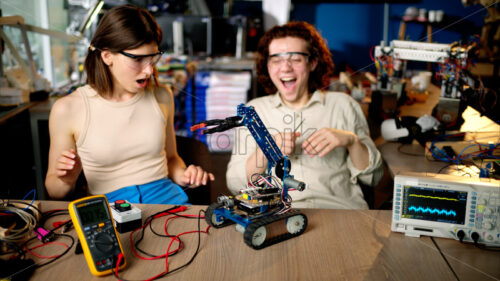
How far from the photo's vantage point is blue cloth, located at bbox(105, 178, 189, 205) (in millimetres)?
1685

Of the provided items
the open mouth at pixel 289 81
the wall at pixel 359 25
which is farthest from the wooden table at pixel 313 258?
the wall at pixel 359 25

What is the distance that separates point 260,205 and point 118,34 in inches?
35.2

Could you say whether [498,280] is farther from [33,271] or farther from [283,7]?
[283,7]

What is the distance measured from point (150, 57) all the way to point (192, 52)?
3.48 m

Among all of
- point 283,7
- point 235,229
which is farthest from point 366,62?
point 235,229

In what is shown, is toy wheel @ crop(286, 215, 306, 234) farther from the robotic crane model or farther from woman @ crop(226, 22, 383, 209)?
woman @ crop(226, 22, 383, 209)

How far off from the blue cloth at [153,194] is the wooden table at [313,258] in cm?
41

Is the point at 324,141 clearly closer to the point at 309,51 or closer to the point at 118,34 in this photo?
the point at 309,51

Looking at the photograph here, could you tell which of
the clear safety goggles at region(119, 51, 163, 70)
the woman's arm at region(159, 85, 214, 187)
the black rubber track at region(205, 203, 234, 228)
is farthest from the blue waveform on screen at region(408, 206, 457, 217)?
the clear safety goggles at region(119, 51, 163, 70)

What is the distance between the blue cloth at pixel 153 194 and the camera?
5.53 ft

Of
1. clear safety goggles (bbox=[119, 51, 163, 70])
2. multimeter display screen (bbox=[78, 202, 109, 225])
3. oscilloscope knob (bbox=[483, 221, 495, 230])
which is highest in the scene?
clear safety goggles (bbox=[119, 51, 163, 70])

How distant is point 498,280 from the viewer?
1019mm

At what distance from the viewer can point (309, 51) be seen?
1907 mm

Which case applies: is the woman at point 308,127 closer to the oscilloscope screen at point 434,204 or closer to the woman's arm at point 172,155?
the woman's arm at point 172,155
